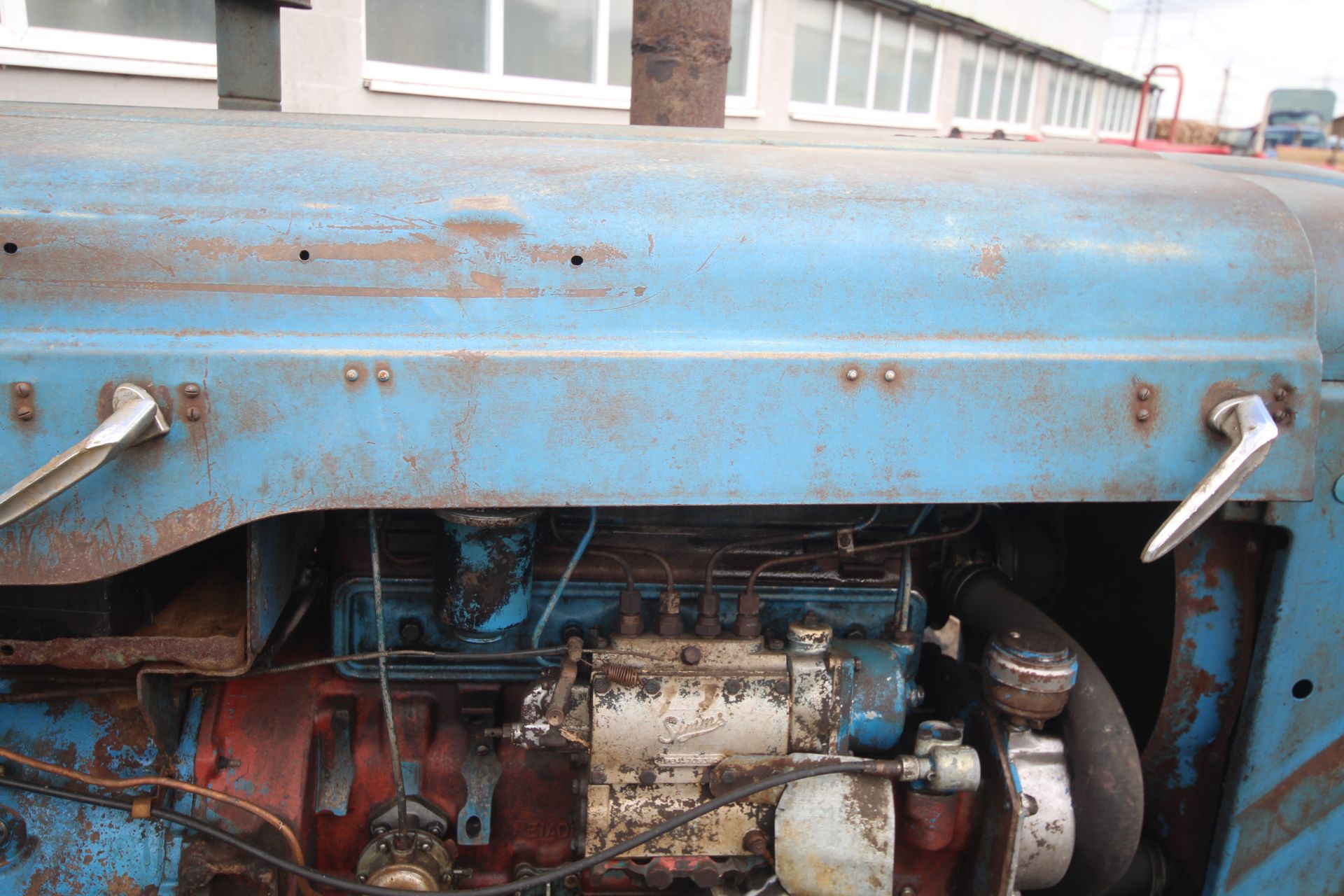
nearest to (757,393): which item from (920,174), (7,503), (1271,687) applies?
(920,174)

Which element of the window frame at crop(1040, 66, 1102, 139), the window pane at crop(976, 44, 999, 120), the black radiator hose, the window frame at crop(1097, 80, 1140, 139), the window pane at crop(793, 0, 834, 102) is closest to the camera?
the black radiator hose

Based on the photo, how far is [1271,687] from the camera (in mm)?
1572

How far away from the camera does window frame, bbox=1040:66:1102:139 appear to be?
15258 millimetres

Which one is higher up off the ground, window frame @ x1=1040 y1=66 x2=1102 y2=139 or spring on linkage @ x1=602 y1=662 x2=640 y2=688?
window frame @ x1=1040 y1=66 x2=1102 y2=139

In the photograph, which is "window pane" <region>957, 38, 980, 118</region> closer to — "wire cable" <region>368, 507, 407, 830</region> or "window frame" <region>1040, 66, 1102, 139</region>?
"window frame" <region>1040, 66, 1102, 139</region>

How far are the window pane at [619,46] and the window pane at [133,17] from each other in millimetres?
2732

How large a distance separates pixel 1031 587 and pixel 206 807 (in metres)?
1.49

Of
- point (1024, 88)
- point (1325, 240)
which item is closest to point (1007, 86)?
point (1024, 88)

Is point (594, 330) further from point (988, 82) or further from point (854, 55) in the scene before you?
point (988, 82)

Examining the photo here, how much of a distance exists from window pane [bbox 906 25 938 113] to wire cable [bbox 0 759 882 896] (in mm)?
10544

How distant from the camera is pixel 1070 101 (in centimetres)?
1612

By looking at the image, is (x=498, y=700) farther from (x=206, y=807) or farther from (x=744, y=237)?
(x=744, y=237)

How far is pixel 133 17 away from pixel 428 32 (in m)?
1.60

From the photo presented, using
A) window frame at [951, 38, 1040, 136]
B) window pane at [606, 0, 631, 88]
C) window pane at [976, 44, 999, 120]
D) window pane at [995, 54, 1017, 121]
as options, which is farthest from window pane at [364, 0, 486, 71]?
window pane at [995, 54, 1017, 121]
